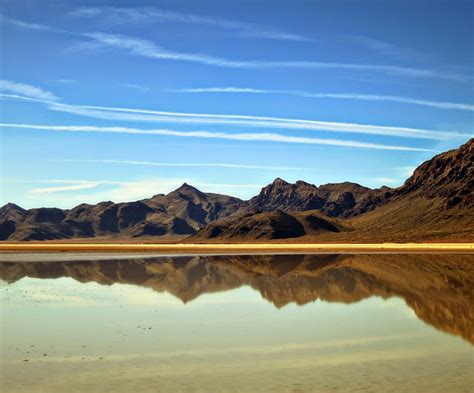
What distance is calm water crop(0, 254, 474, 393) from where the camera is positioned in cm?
1427

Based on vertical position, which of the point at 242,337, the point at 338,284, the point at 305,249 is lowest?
the point at 242,337

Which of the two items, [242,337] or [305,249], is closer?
[242,337]

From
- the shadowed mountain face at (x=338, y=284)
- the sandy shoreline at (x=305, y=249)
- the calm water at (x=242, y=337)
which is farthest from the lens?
the sandy shoreline at (x=305, y=249)

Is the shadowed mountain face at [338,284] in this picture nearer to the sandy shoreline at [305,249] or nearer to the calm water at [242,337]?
the calm water at [242,337]

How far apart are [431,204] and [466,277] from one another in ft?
505

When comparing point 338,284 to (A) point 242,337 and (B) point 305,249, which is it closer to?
(A) point 242,337

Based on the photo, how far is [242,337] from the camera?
20203mm

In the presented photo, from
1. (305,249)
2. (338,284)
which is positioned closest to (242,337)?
(338,284)

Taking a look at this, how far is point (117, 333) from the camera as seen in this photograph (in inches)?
833

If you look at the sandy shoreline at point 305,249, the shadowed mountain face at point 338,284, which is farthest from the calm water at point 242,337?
the sandy shoreline at point 305,249

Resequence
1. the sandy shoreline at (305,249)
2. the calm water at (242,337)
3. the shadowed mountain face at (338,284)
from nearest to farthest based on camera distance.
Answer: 1. the calm water at (242,337)
2. the shadowed mountain face at (338,284)
3. the sandy shoreline at (305,249)

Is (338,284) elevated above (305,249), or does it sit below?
below

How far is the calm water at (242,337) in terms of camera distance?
14273 millimetres

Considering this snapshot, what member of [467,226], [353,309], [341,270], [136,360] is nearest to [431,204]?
[467,226]
